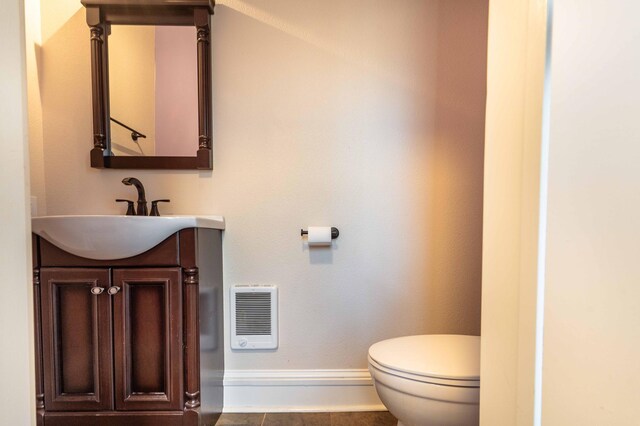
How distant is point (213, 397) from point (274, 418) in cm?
28

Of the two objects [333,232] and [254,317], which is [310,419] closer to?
[254,317]

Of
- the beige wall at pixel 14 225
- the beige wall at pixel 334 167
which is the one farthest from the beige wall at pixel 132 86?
the beige wall at pixel 14 225

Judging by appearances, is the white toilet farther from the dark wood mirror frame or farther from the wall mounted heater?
the dark wood mirror frame

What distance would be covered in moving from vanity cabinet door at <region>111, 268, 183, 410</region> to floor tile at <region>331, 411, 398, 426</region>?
2.15 feet

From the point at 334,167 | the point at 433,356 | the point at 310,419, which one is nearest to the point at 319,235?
the point at 334,167

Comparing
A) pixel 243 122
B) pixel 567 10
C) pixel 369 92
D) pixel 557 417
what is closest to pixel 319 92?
pixel 369 92

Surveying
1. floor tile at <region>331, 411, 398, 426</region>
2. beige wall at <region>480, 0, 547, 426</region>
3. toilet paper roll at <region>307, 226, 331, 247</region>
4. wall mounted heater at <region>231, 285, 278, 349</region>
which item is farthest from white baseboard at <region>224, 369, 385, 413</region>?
beige wall at <region>480, 0, 547, 426</region>

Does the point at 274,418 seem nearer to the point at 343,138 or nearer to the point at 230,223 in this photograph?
the point at 230,223

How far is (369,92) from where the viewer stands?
4.67 ft

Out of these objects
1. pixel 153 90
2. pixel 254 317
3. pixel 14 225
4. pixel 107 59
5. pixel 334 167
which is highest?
pixel 107 59

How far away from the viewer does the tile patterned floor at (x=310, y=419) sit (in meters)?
1.32

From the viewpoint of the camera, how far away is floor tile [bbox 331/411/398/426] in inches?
52.3

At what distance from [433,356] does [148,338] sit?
0.91 m

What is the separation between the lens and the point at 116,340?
107 centimetres
